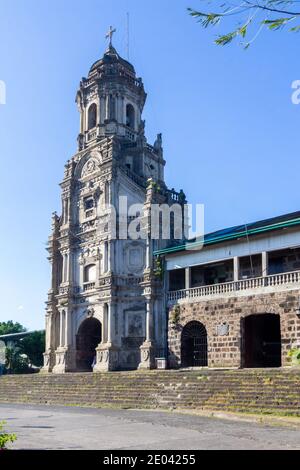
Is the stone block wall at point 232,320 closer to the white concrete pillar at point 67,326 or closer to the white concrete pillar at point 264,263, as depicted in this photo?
the white concrete pillar at point 264,263

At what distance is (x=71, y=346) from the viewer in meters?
33.9

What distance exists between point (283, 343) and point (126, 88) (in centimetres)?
2044

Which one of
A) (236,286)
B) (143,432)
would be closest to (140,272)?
(236,286)

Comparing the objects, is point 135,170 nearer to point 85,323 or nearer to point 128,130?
point 128,130

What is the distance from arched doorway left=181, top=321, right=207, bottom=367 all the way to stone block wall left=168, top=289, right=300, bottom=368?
0.28m

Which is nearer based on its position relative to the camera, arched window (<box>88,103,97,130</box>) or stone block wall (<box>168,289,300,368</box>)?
stone block wall (<box>168,289,300,368</box>)

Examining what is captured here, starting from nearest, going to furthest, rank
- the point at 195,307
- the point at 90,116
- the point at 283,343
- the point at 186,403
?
the point at 186,403 → the point at 283,343 → the point at 195,307 → the point at 90,116

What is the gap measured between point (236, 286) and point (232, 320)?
155cm

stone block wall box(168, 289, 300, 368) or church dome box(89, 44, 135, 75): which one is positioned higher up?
church dome box(89, 44, 135, 75)

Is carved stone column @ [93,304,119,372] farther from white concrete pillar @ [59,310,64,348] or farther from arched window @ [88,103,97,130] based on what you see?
arched window @ [88,103,97,130]

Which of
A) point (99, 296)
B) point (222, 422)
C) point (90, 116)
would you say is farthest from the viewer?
point (90, 116)

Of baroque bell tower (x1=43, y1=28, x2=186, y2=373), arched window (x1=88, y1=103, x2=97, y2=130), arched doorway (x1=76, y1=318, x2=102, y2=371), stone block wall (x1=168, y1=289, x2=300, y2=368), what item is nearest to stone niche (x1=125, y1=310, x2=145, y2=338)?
baroque bell tower (x1=43, y1=28, x2=186, y2=373)

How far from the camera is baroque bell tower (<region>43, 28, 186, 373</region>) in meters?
31.2

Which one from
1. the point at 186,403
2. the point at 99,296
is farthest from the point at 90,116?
the point at 186,403
